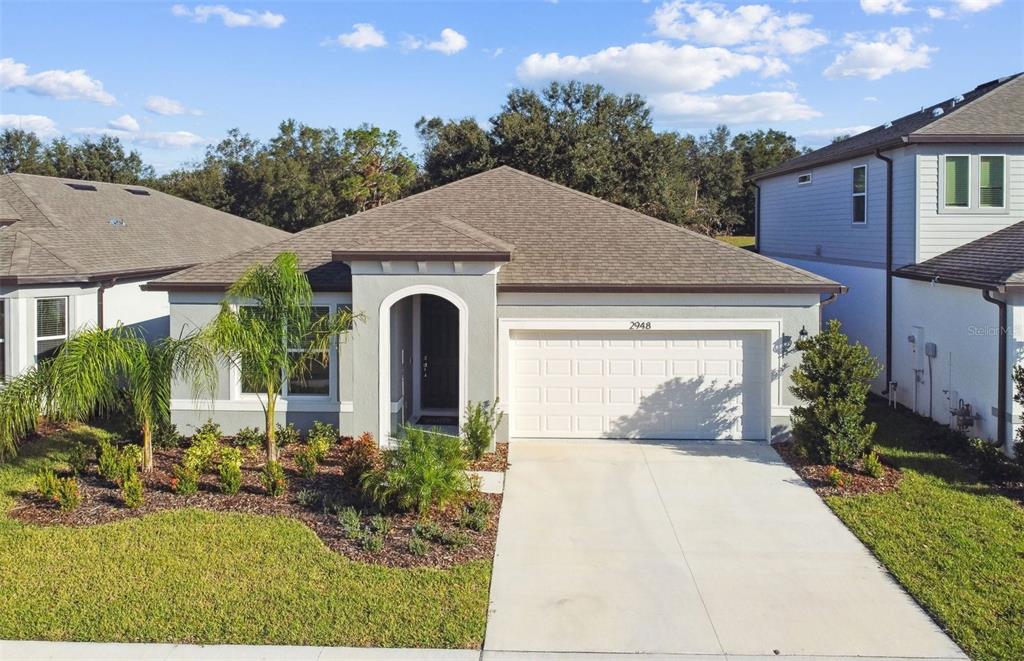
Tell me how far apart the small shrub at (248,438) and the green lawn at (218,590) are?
3826 mm

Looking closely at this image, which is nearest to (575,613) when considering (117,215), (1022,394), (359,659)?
(359,659)

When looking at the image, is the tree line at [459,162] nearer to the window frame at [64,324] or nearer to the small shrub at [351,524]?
the window frame at [64,324]

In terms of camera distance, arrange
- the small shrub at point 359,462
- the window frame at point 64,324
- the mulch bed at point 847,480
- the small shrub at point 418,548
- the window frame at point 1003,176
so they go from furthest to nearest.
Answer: the window frame at point 1003,176 → the window frame at point 64,324 → the mulch bed at point 847,480 → the small shrub at point 359,462 → the small shrub at point 418,548

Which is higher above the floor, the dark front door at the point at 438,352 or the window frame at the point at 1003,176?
the window frame at the point at 1003,176

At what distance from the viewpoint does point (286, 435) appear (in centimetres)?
1388

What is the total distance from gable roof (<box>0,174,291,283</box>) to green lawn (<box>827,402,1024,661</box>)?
1427 centimetres

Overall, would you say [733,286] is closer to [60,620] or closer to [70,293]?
[60,620]

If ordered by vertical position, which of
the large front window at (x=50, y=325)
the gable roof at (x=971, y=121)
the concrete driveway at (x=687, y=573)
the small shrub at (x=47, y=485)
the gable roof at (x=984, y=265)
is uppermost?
the gable roof at (x=971, y=121)

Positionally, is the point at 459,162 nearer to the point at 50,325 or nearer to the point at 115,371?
the point at 50,325

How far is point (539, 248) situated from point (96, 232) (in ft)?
35.6

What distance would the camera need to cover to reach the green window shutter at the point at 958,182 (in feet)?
52.9

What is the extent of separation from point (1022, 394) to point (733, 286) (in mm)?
4427

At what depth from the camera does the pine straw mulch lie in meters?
9.03

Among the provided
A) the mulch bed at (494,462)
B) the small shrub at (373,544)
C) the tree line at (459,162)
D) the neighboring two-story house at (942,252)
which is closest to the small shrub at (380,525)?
the small shrub at (373,544)
